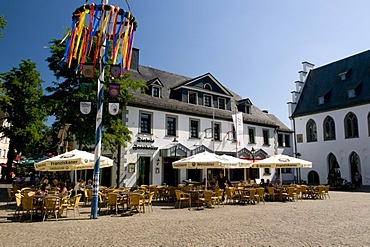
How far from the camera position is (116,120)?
17.7 metres

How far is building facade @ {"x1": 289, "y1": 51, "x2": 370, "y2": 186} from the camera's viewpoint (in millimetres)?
30516

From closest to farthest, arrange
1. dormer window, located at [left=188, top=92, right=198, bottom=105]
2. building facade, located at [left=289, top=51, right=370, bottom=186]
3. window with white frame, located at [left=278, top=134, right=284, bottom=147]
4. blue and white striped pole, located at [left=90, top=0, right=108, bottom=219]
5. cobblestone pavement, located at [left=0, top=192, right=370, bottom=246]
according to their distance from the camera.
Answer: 1. cobblestone pavement, located at [left=0, top=192, right=370, bottom=246]
2. blue and white striped pole, located at [left=90, top=0, right=108, bottom=219]
3. dormer window, located at [left=188, top=92, right=198, bottom=105]
4. building facade, located at [left=289, top=51, right=370, bottom=186]
5. window with white frame, located at [left=278, top=134, right=284, bottom=147]

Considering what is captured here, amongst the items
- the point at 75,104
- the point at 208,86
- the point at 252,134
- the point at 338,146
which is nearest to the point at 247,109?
the point at 252,134

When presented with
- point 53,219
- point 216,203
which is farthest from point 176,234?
point 216,203

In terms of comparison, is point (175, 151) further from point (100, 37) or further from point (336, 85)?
point (336, 85)

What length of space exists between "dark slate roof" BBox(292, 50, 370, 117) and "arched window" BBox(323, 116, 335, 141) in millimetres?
1174

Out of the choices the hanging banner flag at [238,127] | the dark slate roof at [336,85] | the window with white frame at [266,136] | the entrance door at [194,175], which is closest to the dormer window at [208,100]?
the hanging banner flag at [238,127]

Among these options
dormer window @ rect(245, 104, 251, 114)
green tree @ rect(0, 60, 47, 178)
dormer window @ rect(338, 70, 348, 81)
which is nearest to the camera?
dormer window @ rect(245, 104, 251, 114)

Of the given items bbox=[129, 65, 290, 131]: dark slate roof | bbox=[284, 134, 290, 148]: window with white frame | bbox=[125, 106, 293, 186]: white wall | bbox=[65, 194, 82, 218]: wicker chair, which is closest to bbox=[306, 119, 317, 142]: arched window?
bbox=[284, 134, 290, 148]: window with white frame

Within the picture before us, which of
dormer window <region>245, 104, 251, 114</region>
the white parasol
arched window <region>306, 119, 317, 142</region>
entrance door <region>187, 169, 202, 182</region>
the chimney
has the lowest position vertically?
entrance door <region>187, 169, 202, 182</region>

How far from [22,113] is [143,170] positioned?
20218mm

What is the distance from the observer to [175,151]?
75.8ft

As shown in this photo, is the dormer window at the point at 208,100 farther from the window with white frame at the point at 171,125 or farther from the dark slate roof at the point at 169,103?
the window with white frame at the point at 171,125

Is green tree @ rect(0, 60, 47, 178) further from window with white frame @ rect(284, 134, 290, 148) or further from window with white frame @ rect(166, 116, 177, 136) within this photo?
window with white frame @ rect(284, 134, 290, 148)
